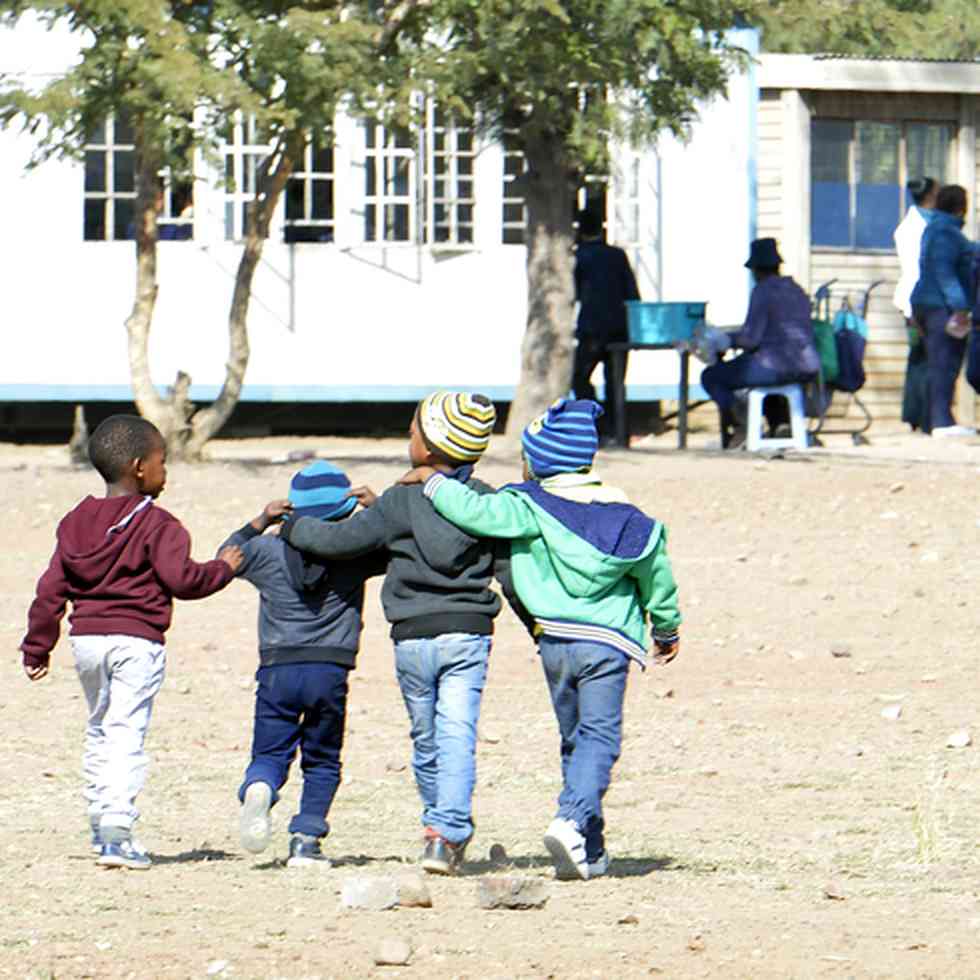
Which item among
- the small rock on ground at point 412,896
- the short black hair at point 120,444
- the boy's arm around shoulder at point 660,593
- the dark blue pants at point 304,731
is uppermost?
the short black hair at point 120,444

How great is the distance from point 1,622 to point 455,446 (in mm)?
Result: 6409

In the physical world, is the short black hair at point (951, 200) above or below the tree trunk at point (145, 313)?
Result: above

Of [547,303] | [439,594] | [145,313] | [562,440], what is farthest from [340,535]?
[547,303]

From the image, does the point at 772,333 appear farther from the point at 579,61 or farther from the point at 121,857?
the point at 121,857

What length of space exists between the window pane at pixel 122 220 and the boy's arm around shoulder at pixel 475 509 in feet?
52.7

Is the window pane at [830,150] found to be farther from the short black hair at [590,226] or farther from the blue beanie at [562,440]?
the blue beanie at [562,440]

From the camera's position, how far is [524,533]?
22.5 feet

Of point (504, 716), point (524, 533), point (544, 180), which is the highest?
point (544, 180)

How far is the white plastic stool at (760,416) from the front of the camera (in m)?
19.5

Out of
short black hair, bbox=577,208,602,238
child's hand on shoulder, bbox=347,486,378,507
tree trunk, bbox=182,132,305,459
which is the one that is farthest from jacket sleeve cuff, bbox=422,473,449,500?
short black hair, bbox=577,208,602,238

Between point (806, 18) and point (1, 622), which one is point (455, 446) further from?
point (806, 18)

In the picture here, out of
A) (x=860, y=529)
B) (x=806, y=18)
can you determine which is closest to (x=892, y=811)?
(x=860, y=529)

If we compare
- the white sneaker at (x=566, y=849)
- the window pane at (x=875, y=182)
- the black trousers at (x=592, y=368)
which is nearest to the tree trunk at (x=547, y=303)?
the black trousers at (x=592, y=368)

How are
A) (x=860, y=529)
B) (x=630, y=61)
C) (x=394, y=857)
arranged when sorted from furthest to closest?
(x=630, y=61), (x=860, y=529), (x=394, y=857)
